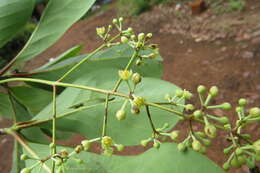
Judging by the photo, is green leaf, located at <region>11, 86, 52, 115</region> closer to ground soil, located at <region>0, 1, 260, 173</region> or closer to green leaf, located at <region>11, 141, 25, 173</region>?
green leaf, located at <region>11, 141, 25, 173</region>

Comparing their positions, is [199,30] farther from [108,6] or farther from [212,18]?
[108,6]

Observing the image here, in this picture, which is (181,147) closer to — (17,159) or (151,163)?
(151,163)

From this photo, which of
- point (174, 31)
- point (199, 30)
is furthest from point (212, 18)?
point (174, 31)

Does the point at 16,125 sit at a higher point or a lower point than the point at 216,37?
higher

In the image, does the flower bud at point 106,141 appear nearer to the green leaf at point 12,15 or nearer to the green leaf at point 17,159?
the green leaf at point 17,159

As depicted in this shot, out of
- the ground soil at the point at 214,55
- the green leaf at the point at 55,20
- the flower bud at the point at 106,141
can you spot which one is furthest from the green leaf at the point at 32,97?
the ground soil at the point at 214,55

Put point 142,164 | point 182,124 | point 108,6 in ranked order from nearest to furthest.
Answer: point 142,164 → point 182,124 → point 108,6

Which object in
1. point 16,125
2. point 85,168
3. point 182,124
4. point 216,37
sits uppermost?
point 16,125

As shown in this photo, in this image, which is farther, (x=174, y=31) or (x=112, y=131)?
(x=174, y=31)
